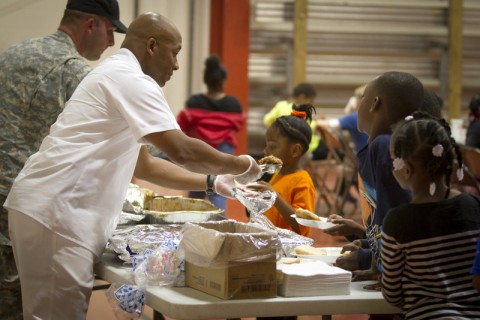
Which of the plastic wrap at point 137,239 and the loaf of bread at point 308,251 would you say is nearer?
the plastic wrap at point 137,239

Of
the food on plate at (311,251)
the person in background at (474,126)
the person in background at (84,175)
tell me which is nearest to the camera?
the person in background at (84,175)

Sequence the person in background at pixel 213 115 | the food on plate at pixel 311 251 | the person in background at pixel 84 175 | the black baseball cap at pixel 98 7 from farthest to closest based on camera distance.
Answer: the person in background at pixel 213 115 → the black baseball cap at pixel 98 7 → the food on plate at pixel 311 251 → the person in background at pixel 84 175

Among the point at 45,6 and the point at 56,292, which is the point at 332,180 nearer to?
the point at 45,6

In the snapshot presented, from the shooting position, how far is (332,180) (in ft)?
36.7

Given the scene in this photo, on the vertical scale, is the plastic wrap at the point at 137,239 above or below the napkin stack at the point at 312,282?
below

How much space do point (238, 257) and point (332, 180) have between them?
936cm

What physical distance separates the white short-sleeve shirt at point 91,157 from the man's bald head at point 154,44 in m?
0.10

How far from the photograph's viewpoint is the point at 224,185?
9.45ft

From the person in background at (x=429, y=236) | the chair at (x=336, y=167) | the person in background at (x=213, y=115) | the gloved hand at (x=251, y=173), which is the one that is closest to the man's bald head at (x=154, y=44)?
the gloved hand at (x=251, y=173)

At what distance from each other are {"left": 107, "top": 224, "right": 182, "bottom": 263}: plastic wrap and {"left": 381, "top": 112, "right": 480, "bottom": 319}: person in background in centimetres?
70

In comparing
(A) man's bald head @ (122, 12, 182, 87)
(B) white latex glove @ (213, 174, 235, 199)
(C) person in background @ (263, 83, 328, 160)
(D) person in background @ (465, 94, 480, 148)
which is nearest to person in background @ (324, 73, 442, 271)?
(B) white latex glove @ (213, 174, 235, 199)

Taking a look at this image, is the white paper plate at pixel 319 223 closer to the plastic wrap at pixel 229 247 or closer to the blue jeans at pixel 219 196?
the plastic wrap at pixel 229 247

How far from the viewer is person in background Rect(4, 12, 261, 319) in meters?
2.34

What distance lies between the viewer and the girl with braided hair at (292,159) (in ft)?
10.5
